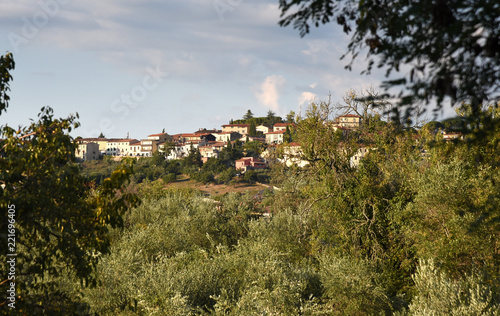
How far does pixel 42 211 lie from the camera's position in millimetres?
7543

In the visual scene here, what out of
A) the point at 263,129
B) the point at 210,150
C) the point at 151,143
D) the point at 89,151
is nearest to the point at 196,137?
the point at 151,143

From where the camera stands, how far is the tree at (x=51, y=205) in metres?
7.45

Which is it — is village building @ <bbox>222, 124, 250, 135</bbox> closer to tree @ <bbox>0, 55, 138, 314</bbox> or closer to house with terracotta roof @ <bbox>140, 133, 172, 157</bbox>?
house with terracotta roof @ <bbox>140, 133, 172, 157</bbox>

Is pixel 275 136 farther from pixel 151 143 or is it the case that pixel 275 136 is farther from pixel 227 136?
pixel 151 143

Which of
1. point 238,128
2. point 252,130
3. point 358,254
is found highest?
point 238,128

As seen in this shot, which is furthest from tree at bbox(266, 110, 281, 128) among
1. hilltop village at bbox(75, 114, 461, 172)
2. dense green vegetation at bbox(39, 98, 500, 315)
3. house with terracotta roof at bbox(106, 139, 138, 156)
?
dense green vegetation at bbox(39, 98, 500, 315)

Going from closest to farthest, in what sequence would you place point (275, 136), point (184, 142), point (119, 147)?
point (275, 136), point (184, 142), point (119, 147)

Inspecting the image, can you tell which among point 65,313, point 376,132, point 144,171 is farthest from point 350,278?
point 144,171

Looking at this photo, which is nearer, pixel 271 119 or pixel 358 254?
pixel 358 254

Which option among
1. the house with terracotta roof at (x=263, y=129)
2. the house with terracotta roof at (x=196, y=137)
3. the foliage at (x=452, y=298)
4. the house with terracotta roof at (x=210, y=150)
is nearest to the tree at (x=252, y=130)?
the house with terracotta roof at (x=263, y=129)

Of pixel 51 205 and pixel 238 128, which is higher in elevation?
pixel 238 128

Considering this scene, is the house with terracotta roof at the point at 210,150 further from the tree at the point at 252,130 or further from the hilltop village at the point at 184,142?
the tree at the point at 252,130

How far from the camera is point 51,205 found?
303 inches

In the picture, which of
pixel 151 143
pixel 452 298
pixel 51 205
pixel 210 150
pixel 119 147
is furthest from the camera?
pixel 119 147
